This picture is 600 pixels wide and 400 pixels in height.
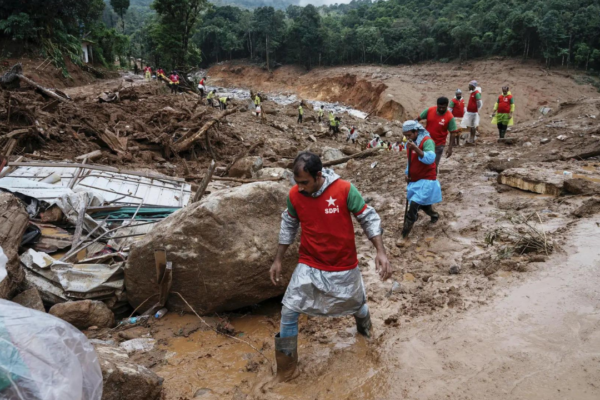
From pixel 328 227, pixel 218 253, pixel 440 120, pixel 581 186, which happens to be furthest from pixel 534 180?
pixel 218 253

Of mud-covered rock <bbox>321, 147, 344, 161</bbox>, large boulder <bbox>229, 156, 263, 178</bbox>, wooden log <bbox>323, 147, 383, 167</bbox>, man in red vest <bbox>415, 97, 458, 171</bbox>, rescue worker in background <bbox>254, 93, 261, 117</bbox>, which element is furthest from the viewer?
rescue worker in background <bbox>254, 93, 261, 117</bbox>

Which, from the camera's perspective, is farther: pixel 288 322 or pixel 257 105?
pixel 257 105

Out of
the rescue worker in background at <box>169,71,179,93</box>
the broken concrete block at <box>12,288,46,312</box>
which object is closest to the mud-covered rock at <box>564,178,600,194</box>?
the broken concrete block at <box>12,288,46,312</box>

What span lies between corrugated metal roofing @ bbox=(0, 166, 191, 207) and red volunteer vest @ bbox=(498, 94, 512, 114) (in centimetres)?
724

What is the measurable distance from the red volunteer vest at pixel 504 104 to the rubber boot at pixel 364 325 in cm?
788

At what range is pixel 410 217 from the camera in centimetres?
503

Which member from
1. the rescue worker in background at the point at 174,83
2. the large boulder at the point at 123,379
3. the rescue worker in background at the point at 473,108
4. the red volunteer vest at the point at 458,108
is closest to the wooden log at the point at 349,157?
the rescue worker in background at the point at 473,108

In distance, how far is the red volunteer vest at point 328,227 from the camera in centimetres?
251

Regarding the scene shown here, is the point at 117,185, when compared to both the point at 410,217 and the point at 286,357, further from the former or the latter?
the point at 286,357

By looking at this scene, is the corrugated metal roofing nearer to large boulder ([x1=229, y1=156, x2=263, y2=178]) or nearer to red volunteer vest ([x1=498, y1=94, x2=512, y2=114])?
large boulder ([x1=229, y1=156, x2=263, y2=178])

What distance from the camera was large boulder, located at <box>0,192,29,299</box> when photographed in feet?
10.7

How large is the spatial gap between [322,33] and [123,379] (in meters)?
44.9

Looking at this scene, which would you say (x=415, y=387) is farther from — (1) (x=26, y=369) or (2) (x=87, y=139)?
(2) (x=87, y=139)

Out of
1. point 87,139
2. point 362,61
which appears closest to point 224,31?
point 362,61
